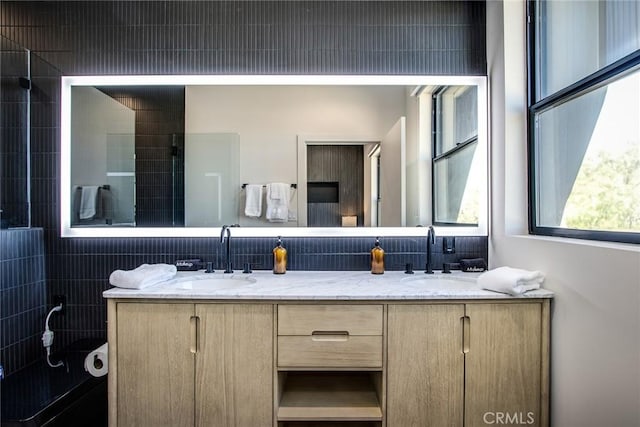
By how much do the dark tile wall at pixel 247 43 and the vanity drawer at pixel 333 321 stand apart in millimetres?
572

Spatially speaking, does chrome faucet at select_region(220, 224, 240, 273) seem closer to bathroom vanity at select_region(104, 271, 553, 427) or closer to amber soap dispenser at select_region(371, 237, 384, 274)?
bathroom vanity at select_region(104, 271, 553, 427)

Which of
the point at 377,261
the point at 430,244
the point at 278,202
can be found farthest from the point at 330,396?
the point at 278,202

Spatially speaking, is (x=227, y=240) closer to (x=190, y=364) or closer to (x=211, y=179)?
(x=211, y=179)

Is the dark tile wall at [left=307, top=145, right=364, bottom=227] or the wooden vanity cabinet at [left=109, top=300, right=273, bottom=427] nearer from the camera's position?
the wooden vanity cabinet at [left=109, top=300, right=273, bottom=427]

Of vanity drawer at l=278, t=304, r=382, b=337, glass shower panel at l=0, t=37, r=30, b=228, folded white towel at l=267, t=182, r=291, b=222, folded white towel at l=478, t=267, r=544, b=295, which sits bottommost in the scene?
vanity drawer at l=278, t=304, r=382, b=337

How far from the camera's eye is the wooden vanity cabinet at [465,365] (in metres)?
1.47

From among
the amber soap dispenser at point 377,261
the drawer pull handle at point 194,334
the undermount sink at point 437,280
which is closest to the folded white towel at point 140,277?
the drawer pull handle at point 194,334

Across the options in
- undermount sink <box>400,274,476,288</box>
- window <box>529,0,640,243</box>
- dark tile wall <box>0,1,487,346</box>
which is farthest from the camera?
dark tile wall <box>0,1,487,346</box>

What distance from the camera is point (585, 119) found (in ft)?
4.83

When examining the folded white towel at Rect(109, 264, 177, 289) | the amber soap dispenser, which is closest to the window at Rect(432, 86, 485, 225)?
the amber soap dispenser

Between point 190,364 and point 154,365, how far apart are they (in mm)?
166

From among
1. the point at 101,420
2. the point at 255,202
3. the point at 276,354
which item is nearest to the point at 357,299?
the point at 276,354

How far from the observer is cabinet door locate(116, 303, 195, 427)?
150cm

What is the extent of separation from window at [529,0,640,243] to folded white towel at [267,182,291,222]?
139cm
